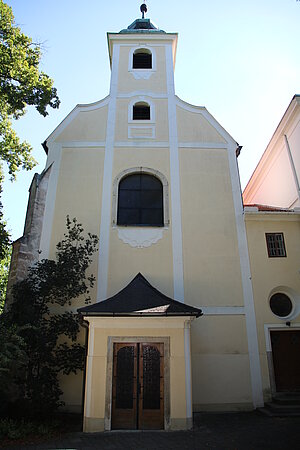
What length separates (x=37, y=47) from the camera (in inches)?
457

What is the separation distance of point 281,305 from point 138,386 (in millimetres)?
5916

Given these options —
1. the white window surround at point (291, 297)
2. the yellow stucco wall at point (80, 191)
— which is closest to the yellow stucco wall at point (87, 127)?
the yellow stucco wall at point (80, 191)

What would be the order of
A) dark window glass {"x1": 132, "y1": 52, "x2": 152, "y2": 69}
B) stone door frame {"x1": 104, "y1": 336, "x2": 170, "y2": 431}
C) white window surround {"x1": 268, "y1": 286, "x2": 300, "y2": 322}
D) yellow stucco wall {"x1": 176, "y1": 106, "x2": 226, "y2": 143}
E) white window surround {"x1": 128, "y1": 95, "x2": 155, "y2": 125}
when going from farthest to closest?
dark window glass {"x1": 132, "y1": 52, "x2": 152, "y2": 69}
white window surround {"x1": 128, "y1": 95, "x2": 155, "y2": 125}
yellow stucco wall {"x1": 176, "y1": 106, "x2": 226, "y2": 143}
white window surround {"x1": 268, "y1": 286, "x2": 300, "y2": 322}
stone door frame {"x1": 104, "y1": 336, "x2": 170, "y2": 431}

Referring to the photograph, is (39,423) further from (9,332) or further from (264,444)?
(264,444)

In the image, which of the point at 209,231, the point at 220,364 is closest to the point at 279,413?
the point at 220,364

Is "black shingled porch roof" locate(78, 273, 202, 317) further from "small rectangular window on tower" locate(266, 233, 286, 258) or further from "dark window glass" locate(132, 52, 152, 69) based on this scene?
"dark window glass" locate(132, 52, 152, 69)

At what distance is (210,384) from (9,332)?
6.15 meters

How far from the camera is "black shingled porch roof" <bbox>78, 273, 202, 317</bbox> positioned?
8.48 meters

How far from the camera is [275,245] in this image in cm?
1198

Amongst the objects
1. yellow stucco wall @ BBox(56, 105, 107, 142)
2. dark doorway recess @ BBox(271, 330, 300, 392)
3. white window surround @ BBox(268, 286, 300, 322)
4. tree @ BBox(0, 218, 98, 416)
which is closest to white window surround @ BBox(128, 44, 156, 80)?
yellow stucco wall @ BBox(56, 105, 107, 142)

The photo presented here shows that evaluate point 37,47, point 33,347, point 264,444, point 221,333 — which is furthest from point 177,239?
point 37,47

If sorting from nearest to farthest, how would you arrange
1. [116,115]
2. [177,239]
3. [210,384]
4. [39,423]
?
[39,423] → [210,384] → [177,239] → [116,115]

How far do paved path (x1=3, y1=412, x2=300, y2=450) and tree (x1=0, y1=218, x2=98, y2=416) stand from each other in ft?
5.73

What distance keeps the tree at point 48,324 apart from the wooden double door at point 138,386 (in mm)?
1660
